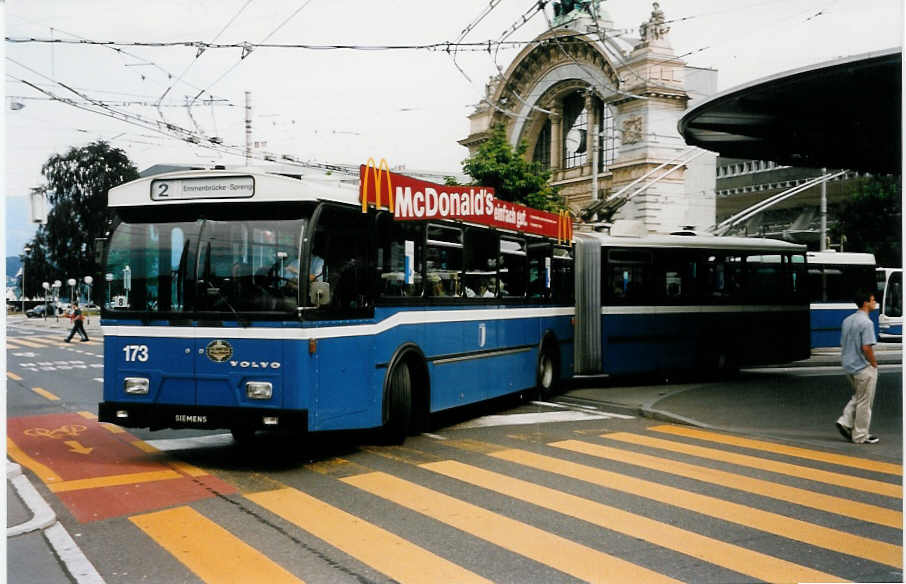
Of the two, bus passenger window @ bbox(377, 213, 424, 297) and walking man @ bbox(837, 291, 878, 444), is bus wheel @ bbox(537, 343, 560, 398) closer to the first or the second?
bus passenger window @ bbox(377, 213, 424, 297)

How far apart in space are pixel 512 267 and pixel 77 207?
801cm

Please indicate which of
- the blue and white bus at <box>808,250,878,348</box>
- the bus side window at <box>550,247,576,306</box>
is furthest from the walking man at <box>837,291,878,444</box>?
the blue and white bus at <box>808,250,878,348</box>

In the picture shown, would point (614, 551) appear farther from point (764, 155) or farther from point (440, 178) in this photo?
point (764, 155)

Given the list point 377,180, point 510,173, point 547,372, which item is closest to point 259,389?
point 377,180

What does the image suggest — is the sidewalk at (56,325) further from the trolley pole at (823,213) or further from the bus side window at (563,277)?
the bus side window at (563,277)

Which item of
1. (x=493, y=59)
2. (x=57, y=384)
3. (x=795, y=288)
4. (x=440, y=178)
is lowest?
(x=57, y=384)

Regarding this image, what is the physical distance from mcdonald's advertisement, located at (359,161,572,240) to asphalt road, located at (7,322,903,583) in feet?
8.79

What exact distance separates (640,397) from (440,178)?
4.96m

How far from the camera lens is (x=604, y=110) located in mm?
20328

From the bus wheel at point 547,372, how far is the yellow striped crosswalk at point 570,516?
433 cm

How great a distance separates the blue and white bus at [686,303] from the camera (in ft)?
54.8

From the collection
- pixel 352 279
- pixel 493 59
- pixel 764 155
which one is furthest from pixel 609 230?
pixel 352 279

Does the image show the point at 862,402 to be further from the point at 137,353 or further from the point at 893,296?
the point at 893,296

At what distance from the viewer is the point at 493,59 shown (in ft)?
44.2
